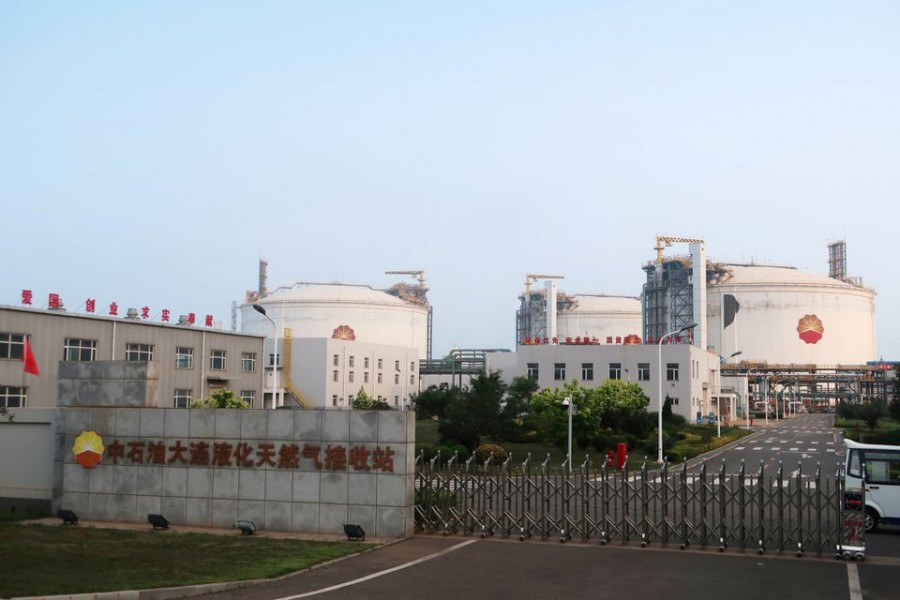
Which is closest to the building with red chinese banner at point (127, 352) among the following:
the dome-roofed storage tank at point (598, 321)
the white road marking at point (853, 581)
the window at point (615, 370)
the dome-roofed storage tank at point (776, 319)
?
the white road marking at point (853, 581)

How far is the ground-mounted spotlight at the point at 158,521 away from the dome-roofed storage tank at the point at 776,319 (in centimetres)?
9579

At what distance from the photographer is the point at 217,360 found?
181ft

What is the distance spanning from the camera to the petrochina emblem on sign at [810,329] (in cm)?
10912

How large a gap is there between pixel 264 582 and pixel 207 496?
6712 mm

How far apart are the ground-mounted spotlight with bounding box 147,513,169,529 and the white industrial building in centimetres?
4000

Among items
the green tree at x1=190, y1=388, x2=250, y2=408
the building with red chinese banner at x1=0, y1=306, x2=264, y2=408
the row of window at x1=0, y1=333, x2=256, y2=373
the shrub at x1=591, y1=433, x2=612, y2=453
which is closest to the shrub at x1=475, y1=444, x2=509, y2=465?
the shrub at x1=591, y1=433, x2=612, y2=453

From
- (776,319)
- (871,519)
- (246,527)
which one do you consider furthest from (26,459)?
(776,319)

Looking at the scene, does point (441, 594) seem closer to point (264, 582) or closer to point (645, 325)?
point (264, 582)

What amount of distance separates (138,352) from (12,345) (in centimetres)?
827

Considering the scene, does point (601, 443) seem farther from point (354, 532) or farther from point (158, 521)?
point (158, 521)

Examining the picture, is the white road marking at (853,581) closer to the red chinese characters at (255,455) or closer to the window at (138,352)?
the red chinese characters at (255,455)

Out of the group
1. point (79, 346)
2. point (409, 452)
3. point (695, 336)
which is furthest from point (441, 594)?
point (695, 336)

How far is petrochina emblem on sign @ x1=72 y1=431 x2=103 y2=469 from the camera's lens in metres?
22.1

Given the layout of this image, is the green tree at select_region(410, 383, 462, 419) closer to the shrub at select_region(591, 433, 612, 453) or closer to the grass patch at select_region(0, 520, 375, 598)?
the shrub at select_region(591, 433, 612, 453)
